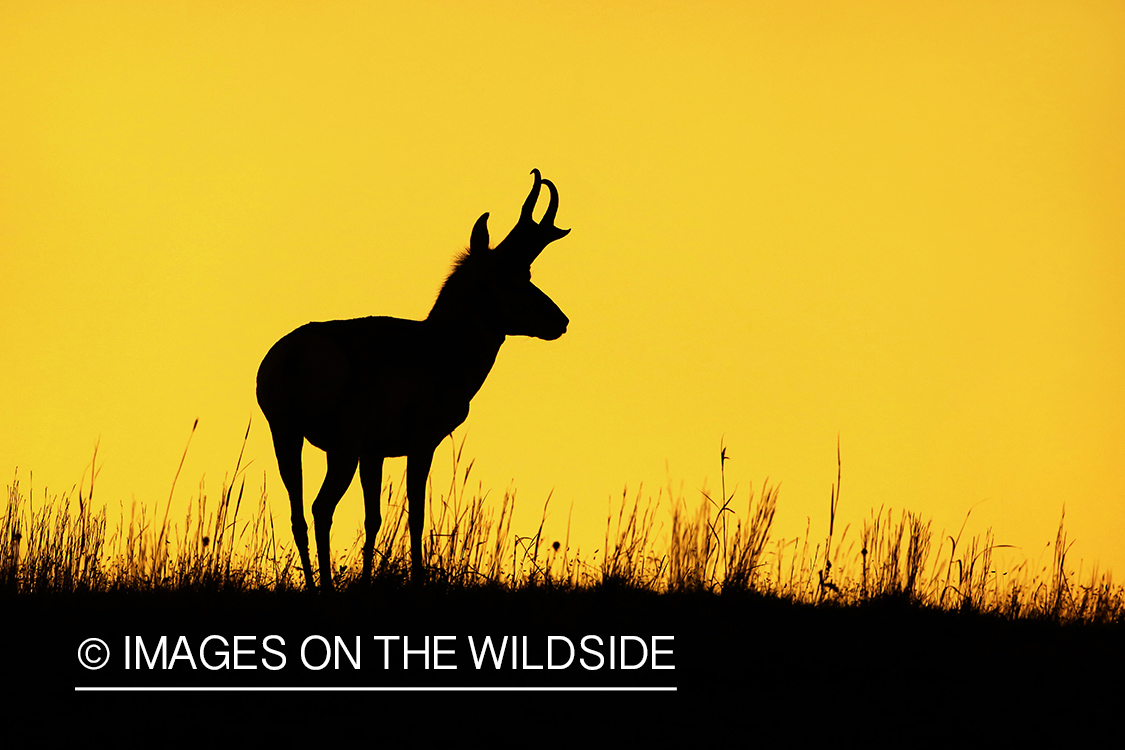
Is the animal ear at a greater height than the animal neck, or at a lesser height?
greater

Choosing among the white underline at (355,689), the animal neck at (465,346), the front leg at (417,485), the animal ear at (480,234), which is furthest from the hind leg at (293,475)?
the white underline at (355,689)

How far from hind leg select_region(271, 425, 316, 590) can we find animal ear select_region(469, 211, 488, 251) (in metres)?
1.75

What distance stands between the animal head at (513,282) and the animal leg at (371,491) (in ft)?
3.81

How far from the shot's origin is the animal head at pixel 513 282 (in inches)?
346

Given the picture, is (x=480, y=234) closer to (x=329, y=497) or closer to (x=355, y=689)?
(x=329, y=497)

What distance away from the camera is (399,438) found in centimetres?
859

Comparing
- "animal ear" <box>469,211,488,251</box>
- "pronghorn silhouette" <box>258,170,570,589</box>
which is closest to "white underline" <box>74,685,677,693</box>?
"pronghorn silhouette" <box>258,170,570,589</box>

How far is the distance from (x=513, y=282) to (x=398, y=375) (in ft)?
3.38

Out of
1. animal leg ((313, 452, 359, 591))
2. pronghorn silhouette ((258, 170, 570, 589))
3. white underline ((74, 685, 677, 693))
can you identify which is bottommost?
white underline ((74, 685, 677, 693))

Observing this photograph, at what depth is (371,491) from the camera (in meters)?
8.78

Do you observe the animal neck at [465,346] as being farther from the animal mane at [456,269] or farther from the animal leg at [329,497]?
the animal leg at [329,497]

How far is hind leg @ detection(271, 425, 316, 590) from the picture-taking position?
8570mm

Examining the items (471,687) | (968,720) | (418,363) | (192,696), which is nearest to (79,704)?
(192,696)

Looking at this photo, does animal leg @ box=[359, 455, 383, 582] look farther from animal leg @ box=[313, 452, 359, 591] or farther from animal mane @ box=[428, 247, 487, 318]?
animal mane @ box=[428, 247, 487, 318]
